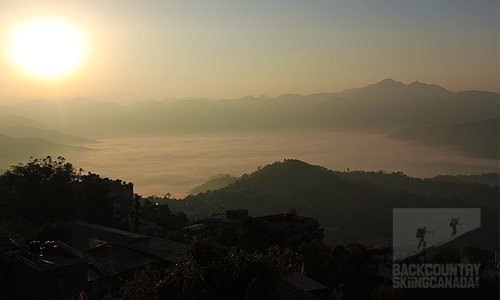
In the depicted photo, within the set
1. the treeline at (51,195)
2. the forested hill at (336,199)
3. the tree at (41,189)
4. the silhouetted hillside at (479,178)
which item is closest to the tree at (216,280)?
the treeline at (51,195)

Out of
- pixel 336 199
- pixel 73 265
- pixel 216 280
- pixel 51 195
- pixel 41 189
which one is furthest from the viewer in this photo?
pixel 336 199

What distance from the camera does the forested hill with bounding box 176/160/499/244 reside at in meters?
93.1

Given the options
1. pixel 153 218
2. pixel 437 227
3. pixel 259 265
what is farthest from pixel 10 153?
pixel 259 265

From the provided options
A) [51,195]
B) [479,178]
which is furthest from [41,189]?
[479,178]

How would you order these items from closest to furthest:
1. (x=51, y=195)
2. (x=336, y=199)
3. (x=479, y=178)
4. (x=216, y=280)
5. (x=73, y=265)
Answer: (x=216, y=280)
(x=73, y=265)
(x=51, y=195)
(x=336, y=199)
(x=479, y=178)

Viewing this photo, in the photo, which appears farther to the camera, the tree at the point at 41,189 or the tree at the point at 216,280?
the tree at the point at 41,189

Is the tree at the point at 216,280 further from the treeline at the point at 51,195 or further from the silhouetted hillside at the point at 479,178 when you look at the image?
the silhouetted hillside at the point at 479,178

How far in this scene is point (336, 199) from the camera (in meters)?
120

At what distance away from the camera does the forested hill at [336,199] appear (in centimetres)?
9312

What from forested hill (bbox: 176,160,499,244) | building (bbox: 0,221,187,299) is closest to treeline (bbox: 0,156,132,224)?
building (bbox: 0,221,187,299)

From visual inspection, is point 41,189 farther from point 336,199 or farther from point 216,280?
point 336,199

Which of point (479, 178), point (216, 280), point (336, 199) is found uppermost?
point (216, 280)

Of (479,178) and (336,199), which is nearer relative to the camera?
(336,199)

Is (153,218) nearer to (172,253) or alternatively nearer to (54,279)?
(172,253)
